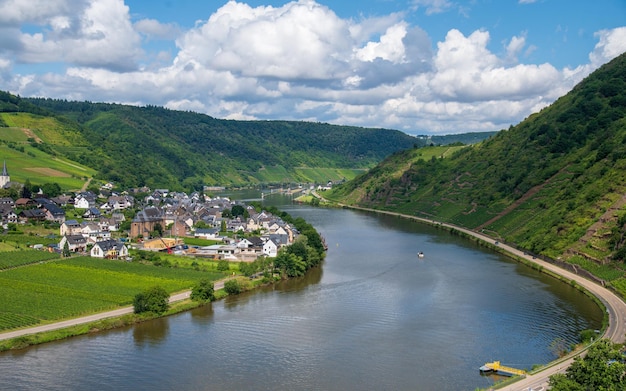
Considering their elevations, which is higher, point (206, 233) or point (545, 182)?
point (545, 182)

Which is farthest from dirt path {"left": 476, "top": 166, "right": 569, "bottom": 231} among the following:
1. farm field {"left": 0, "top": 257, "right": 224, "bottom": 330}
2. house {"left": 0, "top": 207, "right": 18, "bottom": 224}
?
house {"left": 0, "top": 207, "right": 18, "bottom": 224}

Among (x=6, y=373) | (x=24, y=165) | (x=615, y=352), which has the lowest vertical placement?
(x=6, y=373)

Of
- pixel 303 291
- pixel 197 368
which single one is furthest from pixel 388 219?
pixel 197 368

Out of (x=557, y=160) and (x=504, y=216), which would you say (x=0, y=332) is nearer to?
(x=504, y=216)

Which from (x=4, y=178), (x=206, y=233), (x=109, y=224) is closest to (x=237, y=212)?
(x=206, y=233)

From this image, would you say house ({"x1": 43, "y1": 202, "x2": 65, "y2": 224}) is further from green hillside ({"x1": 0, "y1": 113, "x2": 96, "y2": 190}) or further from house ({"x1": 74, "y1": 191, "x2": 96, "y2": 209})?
green hillside ({"x1": 0, "y1": 113, "x2": 96, "y2": 190})

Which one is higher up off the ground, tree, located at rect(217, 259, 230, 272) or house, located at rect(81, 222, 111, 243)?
house, located at rect(81, 222, 111, 243)

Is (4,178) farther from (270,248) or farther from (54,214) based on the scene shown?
(270,248)
